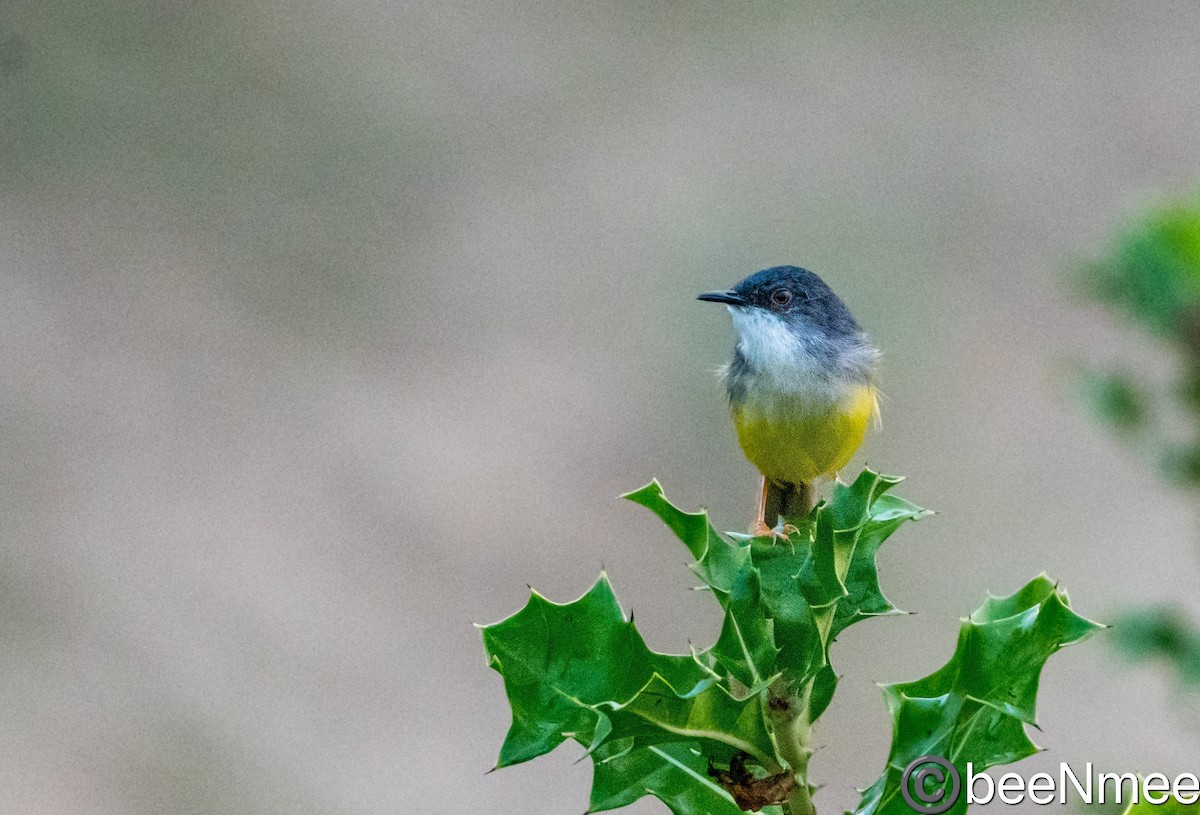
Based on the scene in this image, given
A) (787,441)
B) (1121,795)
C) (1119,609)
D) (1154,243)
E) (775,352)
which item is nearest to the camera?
(1121,795)

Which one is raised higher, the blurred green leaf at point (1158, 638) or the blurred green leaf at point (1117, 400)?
the blurred green leaf at point (1117, 400)

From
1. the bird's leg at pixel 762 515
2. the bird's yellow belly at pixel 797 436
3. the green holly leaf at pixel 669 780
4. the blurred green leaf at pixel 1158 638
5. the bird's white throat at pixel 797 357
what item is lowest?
the green holly leaf at pixel 669 780

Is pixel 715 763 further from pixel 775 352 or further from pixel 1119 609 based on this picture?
pixel 775 352

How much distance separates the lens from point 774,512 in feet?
8.41

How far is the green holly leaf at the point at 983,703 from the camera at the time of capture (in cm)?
129

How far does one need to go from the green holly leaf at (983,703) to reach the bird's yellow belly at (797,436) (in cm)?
144

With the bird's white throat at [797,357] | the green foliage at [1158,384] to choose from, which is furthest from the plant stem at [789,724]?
the bird's white throat at [797,357]

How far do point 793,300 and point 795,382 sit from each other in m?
0.34

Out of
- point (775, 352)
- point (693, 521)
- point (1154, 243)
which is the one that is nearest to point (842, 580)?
point (693, 521)

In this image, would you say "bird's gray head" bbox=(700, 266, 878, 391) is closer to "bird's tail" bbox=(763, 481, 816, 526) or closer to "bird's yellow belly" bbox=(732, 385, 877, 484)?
"bird's yellow belly" bbox=(732, 385, 877, 484)

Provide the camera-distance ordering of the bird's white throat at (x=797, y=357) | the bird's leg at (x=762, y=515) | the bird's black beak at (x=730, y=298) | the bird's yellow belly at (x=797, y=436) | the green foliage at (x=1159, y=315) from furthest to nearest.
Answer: the bird's black beak at (x=730, y=298) → the bird's white throat at (x=797, y=357) → the bird's yellow belly at (x=797, y=436) → the bird's leg at (x=762, y=515) → the green foliage at (x=1159, y=315)

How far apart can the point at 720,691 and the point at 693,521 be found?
182mm

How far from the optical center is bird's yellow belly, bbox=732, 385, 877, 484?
283cm

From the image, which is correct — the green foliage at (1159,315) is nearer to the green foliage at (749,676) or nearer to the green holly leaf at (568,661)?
the green foliage at (749,676)
